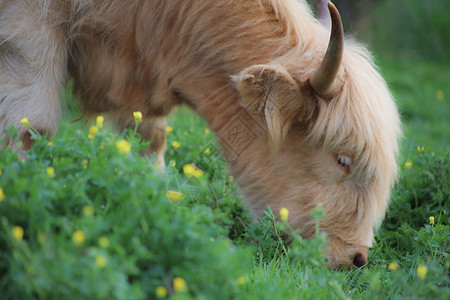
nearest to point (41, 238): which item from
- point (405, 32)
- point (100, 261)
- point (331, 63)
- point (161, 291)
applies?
point (100, 261)

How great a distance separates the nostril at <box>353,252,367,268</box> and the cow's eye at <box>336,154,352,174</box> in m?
0.52

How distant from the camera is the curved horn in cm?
278

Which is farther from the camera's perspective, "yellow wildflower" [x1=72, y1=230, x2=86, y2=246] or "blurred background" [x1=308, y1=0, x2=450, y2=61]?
"blurred background" [x1=308, y1=0, x2=450, y2=61]

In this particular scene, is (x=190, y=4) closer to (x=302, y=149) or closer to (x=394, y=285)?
(x=302, y=149)

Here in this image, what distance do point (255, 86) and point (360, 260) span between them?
4.15 ft

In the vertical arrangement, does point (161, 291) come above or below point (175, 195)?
above

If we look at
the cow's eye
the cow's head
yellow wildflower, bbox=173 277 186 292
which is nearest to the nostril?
the cow's head

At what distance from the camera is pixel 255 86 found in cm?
312

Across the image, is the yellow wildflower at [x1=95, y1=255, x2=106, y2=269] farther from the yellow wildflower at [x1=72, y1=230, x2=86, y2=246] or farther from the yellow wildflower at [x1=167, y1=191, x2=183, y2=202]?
the yellow wildflower at [x1=167, y1=191, x2=183, y2=202]

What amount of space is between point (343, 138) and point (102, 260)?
1931 mm

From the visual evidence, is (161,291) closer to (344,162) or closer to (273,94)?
(273,94)

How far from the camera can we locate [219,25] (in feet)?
Answer: 11.3

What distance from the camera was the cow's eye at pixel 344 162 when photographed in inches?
128

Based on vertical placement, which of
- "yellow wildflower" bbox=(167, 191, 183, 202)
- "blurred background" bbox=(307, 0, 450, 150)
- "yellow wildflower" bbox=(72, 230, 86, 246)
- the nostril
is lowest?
"blurred background" bbox=(307, 0, 450, 150)
